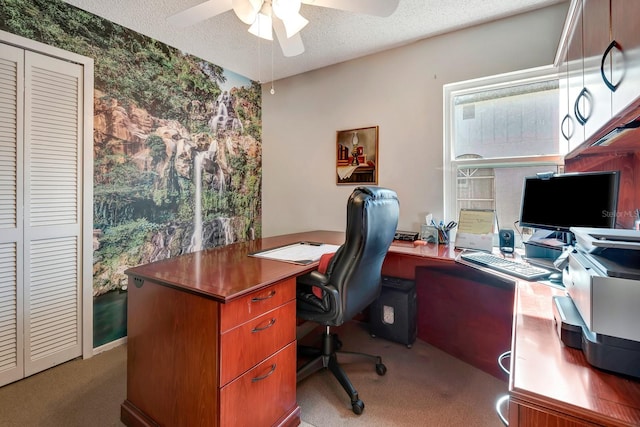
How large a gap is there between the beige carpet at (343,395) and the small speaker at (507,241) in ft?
2.84

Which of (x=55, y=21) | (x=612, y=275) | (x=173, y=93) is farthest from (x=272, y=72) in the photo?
(x=612, y=275)

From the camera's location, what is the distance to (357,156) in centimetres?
288

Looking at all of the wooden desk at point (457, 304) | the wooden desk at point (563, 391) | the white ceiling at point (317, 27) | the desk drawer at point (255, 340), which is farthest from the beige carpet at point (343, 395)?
the white ceiling at point (317, 27)

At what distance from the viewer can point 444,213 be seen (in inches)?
98.7

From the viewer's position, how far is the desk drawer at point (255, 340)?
3.90ft

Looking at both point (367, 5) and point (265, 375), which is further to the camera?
point (367, 5)

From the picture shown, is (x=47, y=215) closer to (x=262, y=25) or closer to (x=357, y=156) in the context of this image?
(x=262, y=25)

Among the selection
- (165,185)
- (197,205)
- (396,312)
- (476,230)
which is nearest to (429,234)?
(476,230)

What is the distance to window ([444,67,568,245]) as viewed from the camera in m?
2.17

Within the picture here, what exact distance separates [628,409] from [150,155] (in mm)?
2946

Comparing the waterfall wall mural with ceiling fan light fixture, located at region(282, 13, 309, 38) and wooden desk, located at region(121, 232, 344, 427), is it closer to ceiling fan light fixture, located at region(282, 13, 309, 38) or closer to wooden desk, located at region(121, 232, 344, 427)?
wooden desk, located at region(121, 232, 344, 427)

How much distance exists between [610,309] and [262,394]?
1.30 metres

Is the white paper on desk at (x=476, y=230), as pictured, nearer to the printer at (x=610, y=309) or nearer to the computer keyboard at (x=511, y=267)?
the computer keyboard at (x=511, y=267)

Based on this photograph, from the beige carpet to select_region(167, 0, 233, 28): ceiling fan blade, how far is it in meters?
2.22
